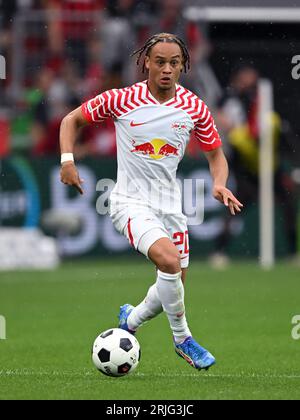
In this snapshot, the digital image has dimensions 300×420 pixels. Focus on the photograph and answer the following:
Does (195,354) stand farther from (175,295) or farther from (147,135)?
(147,135)

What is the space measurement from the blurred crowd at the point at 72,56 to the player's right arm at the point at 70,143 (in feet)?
29.2

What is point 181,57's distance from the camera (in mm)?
7117

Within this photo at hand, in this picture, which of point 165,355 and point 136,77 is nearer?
point 165,355

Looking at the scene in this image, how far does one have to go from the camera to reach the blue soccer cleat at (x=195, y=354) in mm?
6863

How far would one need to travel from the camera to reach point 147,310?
732 centimetres

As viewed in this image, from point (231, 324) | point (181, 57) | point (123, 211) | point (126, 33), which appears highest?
point (126, 33)

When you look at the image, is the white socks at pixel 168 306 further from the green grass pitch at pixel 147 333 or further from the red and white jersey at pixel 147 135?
the red and white jersey at pixel 147 135

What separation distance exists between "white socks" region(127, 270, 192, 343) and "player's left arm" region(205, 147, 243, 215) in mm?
532

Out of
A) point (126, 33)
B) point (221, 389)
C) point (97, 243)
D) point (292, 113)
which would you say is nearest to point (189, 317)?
point (221, 389)

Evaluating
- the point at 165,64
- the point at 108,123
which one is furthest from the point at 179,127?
the point at 108,123

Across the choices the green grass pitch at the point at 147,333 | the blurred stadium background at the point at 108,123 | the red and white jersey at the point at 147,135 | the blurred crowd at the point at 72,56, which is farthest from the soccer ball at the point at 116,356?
the blurred crowd at the point at 72,56
